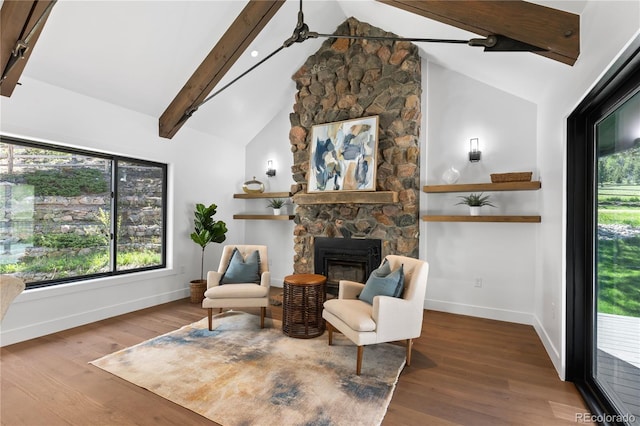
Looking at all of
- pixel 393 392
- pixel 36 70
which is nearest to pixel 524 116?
pixel 393 392

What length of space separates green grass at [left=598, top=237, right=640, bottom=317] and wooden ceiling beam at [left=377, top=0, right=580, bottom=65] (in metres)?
1.35

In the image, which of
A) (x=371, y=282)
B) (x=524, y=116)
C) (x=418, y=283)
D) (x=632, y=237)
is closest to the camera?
(x=632, y=237)

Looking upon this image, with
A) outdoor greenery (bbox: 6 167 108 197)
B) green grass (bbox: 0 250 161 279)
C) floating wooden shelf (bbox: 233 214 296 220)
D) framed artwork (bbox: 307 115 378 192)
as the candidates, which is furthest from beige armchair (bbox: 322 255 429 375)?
outdoor greenery (bbox: 6 167 108 197)

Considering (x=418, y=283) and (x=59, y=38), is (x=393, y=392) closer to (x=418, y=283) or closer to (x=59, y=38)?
(x=418, y=283)

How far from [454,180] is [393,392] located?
2.72 m

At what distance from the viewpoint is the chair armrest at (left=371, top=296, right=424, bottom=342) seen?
8.33ft

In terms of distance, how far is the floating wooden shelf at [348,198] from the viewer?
404cm

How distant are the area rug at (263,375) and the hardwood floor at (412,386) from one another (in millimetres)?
115

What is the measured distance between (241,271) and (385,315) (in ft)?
6.09

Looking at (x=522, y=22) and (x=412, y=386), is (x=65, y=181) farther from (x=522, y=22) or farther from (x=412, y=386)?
(x=522, y=22)

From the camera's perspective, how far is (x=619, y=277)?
1.93 meters

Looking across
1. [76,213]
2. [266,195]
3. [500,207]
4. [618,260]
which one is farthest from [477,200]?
[76,213]

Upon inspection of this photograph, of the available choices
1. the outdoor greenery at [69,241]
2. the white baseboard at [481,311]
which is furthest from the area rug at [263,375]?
the outdoor greenery at [69,241]

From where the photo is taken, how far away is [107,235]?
4.14 metres
